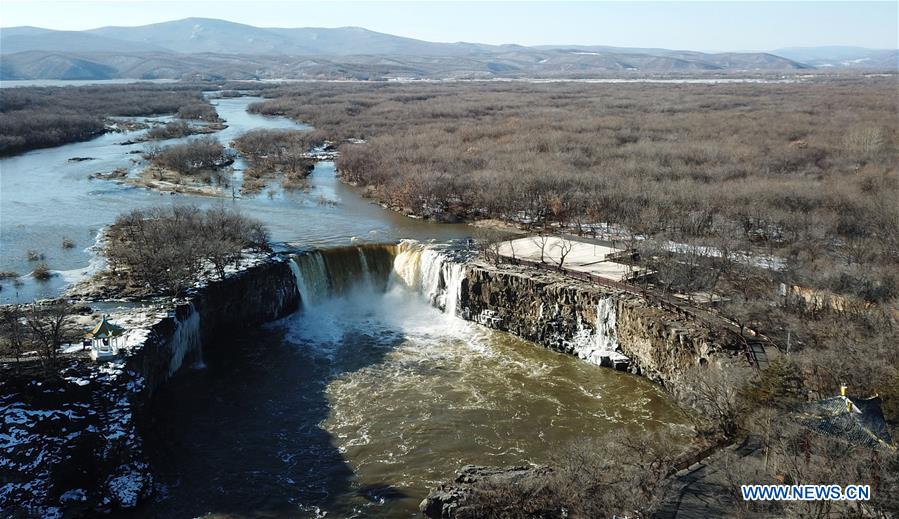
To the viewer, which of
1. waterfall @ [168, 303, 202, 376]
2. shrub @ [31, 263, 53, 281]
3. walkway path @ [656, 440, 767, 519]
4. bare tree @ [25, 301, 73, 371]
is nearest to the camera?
walkway path @ [656, 440, 767, 519]

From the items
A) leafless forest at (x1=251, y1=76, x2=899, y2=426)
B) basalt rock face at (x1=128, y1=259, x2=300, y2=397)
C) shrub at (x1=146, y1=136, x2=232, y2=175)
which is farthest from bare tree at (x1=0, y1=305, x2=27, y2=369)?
shrub at (x1=146, y1=136, x2=232, y2=175)

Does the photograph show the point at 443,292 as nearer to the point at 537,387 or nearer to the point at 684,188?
the point at 537,387

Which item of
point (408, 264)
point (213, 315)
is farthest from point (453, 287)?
point (213, 315)

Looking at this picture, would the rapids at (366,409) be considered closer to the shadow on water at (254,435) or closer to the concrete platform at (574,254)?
the shadow on water at (254,435)

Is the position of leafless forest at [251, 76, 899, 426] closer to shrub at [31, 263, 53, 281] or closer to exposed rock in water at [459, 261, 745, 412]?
exposed rock in water at [459, 261, 745, 412]

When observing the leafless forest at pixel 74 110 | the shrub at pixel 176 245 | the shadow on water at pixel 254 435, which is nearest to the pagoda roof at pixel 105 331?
the shadow on water at pixel 254 435
